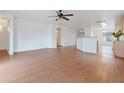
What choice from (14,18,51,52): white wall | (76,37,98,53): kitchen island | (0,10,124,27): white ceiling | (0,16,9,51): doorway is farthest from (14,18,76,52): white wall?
(76,37,98,53): kitchen island

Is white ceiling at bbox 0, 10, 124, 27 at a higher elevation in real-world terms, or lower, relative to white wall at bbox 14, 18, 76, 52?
higher

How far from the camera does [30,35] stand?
33.2 feet

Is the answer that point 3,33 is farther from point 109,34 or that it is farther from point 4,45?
point 109,34

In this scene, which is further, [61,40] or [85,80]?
[61,40]

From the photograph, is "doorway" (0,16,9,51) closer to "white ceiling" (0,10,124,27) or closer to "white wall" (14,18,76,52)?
"white wall" (14,18,76,52)

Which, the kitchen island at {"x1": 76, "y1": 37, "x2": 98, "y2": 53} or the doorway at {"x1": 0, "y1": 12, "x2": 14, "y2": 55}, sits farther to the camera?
the kitchen island at {"x1": 76, "y1": 37, "x2": 98, "y2": 53}

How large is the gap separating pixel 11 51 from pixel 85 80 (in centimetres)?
551

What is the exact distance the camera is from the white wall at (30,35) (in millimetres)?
8975

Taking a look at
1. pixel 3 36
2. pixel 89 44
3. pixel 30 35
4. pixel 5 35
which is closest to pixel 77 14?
pixel 89 44

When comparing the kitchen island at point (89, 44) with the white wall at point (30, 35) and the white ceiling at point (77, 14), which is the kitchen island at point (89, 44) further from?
the white wall at point (30, 35)

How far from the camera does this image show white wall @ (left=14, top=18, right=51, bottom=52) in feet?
29.4
